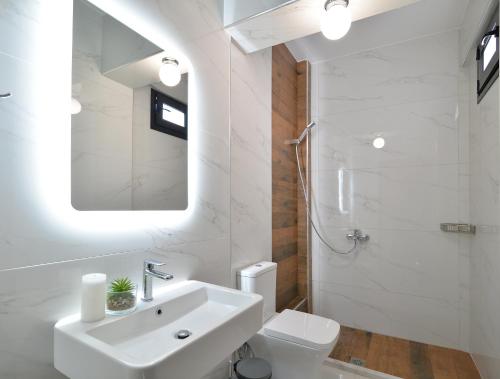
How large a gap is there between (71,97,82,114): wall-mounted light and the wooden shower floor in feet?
7.59

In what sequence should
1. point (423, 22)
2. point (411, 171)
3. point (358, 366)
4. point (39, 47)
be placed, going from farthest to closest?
point (411, 171)
point (423, 22)
point (358, 366)
point (39, 47)

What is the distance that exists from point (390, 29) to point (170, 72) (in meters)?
1.93

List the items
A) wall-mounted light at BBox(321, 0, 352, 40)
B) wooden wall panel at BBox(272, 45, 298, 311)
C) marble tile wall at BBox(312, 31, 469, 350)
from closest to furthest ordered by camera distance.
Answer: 1. wall-mounted light at BBox(321, 0, 352, 40)
2. marble tile wall at BBox(312, 31, 469, 350)
3. wooden wall panel at BBox(272, 45, 298, 311)

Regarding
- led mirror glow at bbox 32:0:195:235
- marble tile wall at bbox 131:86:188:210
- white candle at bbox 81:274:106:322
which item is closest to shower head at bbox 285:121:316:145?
marble tile wall at bbox 131:86:188:210

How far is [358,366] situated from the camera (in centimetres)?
206

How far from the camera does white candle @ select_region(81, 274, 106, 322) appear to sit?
95cm

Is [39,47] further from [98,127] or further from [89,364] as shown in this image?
[89,364]

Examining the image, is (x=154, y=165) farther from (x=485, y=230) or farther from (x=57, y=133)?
(x=485, y=230)

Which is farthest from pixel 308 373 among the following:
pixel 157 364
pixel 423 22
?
pixel 423 22

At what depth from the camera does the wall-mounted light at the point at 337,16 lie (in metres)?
1.51

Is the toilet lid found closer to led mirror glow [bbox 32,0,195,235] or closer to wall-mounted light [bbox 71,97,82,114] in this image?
led mirror glow [bbox 32,0,195,235]

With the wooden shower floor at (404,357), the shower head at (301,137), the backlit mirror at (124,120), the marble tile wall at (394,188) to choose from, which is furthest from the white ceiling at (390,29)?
the wooden shower floor at (404,357)

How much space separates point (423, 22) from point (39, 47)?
2571 mm

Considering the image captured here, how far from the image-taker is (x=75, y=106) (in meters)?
1.04
